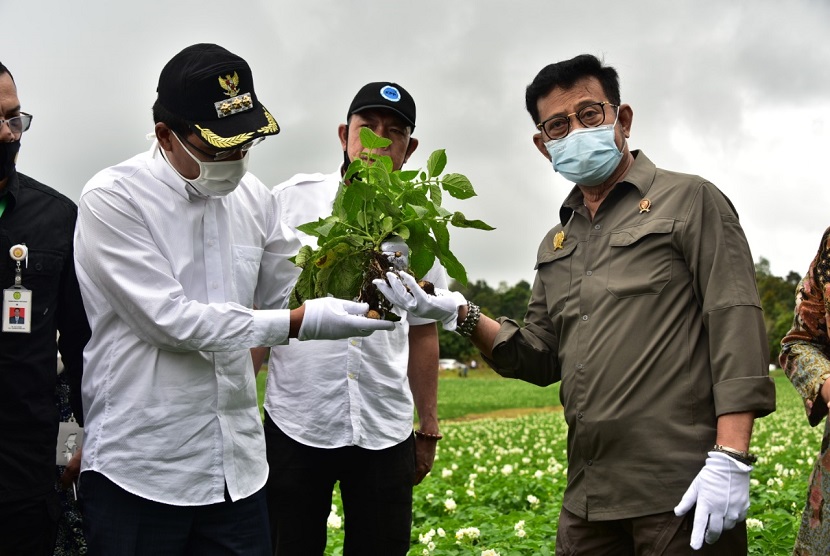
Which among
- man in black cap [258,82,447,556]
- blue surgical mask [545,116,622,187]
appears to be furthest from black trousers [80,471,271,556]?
blue surgical mask [545,116,622,187]

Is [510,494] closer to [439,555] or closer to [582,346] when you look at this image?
[439,555]

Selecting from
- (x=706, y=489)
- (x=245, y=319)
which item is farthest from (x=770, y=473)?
(x=245, y=319)

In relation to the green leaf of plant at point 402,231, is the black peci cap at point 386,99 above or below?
above

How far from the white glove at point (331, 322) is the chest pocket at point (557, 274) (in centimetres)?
79

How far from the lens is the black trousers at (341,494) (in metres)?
3.72

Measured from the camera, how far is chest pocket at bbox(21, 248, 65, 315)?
117 inches

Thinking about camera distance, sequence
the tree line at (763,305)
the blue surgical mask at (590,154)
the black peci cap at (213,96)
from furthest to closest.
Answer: the tree line at (763,305), the blue surgical mask at (590,154), the black peci cap at (213,96)

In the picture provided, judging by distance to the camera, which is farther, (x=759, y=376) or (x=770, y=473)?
(x=770, y=473)

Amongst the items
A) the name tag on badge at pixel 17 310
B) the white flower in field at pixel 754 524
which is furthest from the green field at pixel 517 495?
the name tag on badge at pixel 17 310

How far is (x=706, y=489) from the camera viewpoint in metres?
2.69

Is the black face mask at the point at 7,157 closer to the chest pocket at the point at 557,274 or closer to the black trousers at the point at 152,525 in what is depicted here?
the black trousers at the point at 152,525

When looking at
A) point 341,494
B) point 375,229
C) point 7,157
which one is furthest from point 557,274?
point 7,157

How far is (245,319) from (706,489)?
1554mm

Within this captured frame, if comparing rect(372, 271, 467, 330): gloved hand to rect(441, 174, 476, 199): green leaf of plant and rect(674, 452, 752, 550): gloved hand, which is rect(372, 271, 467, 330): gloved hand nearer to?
rect(441, 174, 476, 199): green leaf of plant
